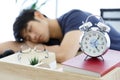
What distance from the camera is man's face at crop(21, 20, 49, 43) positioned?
4.28 ft

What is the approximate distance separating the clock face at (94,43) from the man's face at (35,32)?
1.93 feet

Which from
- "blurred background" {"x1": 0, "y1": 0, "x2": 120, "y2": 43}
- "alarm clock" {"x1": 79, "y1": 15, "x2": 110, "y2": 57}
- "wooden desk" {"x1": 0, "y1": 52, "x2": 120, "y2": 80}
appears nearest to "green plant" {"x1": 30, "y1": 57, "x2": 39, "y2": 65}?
"wooden desk" {"x1": 0, "y1": 52, "x2": 120, "y2": 80}

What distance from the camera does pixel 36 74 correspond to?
0.78 metres

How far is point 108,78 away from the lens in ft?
2.26

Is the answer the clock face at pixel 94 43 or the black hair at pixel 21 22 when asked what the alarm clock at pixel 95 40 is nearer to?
the clock face at pixel 94 43

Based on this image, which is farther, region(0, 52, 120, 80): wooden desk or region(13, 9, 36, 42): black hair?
region(13, 9, 36, 42): black hair

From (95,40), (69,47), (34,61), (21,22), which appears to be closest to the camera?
(95,40)

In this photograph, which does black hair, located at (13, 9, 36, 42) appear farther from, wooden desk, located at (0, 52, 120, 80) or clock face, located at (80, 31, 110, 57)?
clock face, located at (80, 31, 110, 57)

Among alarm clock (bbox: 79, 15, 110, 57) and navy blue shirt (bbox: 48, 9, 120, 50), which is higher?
alarm clock (bbox: 79, 15, 110, 57)

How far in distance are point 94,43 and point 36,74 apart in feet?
0.71

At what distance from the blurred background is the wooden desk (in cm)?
154

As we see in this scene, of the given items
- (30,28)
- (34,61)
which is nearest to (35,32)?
(30,28)

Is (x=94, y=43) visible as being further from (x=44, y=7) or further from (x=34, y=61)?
(x=44, y=7)

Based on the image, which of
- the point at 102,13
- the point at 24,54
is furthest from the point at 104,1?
the point at 24,54
